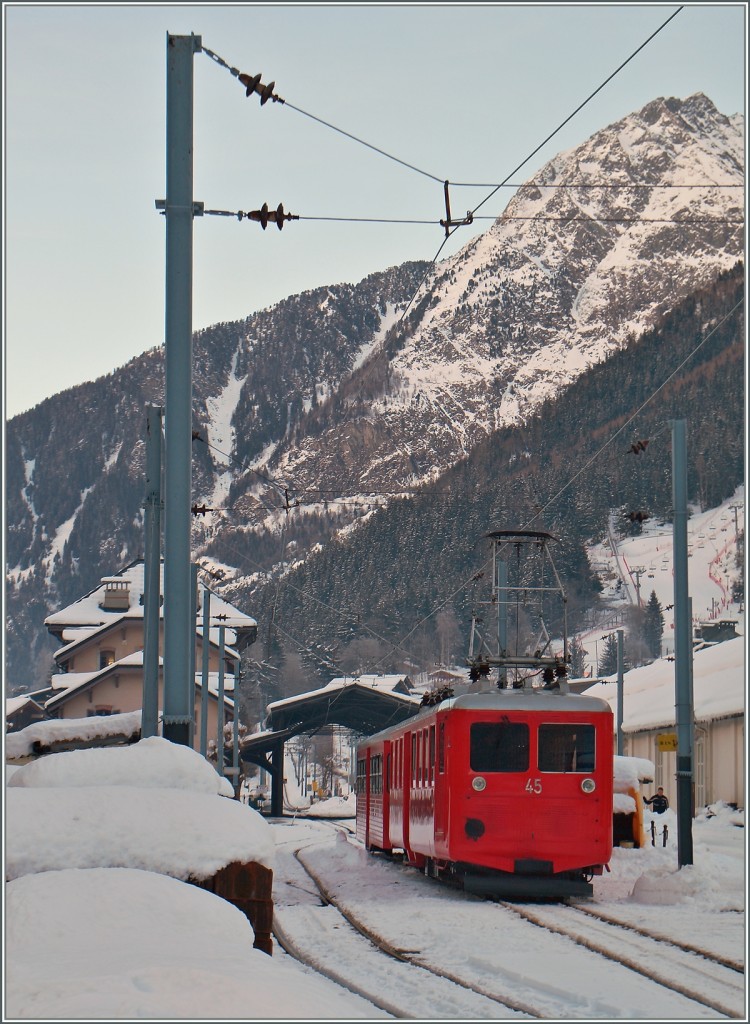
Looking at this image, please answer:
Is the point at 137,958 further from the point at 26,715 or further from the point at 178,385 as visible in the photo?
the point at 26,715

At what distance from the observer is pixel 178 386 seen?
1180 centimetres

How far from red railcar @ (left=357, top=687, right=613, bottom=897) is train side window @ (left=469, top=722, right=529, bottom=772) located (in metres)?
0.01

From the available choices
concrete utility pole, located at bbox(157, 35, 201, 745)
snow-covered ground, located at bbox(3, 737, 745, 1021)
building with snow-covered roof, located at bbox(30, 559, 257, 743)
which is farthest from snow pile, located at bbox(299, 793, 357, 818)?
snow-covered ground, located at bbox(3, 737, 745, 1021)

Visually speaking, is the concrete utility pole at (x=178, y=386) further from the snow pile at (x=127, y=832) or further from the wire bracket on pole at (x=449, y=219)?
the wire bracket on pole at (x=449, y=219)

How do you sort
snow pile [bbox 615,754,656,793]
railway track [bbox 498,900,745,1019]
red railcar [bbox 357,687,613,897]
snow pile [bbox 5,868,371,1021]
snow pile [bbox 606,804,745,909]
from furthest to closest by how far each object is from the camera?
1. snow pile [bbox 615,754,656,793]
2. red railcar [bbox 357,687,613,897]
3. snow pile [bbox 606,804,745,909]
4. railway track [bbox 498,900,745,1019]
5. snow pile [bbox 5,868,371,1021]

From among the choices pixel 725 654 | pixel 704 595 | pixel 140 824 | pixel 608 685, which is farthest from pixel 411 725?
pixel 704 595

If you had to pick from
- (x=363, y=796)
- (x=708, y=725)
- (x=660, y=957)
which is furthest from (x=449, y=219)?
(x=708, y=725)

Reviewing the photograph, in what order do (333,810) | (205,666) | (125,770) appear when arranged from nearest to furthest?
(125,770), (205,666), (333,810)

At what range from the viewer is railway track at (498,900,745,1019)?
9734 millimetres

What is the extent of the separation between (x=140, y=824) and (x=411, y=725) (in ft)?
47.6

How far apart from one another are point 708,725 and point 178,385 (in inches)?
1493

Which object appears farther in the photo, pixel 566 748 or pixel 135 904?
pixel 566 748

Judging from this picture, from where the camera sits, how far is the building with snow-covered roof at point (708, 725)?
145 feet

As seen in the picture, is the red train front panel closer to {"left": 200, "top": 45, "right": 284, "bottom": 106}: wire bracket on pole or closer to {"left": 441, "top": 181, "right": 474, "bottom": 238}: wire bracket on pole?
{"left": 441, "top": 181, "right": 474, "bottom": 238}: wire bracket on pole
